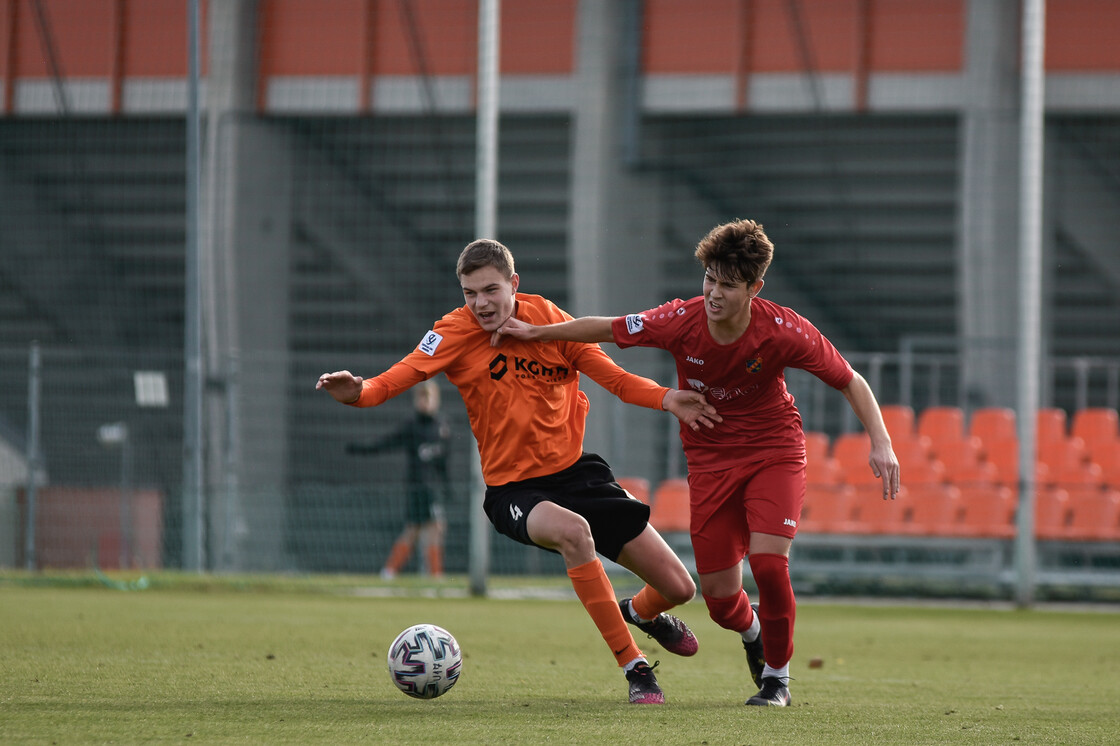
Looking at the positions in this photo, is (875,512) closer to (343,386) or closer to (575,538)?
(575,538)

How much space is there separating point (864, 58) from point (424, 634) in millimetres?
10309

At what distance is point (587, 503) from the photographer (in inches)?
201

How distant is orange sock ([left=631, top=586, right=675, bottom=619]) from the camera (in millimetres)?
5340

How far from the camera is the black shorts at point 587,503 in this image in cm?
507

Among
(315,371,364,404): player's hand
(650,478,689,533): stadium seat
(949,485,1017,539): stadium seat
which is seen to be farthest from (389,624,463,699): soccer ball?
(949,485,1017,539): stadium seat

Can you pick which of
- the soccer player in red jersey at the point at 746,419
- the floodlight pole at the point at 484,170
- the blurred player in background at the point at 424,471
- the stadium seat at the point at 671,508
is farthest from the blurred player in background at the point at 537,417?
the blurred player in background at the point at 424,471

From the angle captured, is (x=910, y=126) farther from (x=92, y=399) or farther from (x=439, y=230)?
(x=92, y=399)

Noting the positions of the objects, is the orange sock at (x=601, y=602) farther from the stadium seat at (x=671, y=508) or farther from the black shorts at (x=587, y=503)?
the stadium seat at (x=671, y=508)

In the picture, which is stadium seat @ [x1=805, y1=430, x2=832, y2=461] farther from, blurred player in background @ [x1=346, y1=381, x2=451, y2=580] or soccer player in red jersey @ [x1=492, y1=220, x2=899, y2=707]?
soccer player in red jersey @ [x1=492, y1=220, x2=899, y2=707]

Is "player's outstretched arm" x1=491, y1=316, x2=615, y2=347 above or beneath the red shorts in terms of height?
above

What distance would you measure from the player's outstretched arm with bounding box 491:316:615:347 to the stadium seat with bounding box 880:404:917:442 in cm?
804

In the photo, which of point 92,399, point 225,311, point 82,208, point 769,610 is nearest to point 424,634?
point 769,610

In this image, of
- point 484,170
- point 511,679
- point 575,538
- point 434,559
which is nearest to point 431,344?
point 575,538

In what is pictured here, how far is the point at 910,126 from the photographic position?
47.0 feet
